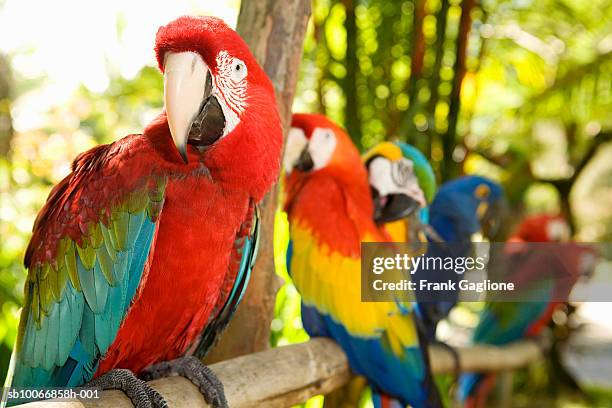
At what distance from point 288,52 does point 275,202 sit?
270 millimetres

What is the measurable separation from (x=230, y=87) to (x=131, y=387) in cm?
38

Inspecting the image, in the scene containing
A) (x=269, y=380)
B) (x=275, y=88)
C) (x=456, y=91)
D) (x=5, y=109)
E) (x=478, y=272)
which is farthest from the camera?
(x=5, y=109)

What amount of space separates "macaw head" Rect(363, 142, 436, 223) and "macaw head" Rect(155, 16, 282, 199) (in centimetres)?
45

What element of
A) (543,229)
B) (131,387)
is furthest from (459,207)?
(131,387)

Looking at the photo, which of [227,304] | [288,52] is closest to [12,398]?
[227,304]

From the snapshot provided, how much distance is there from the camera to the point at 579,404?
261cm

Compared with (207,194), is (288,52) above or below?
above

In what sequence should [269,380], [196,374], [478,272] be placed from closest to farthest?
1. [196,374]
2. [269,380]
3. [478,272]

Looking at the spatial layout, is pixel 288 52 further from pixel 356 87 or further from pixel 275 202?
pixel 356 87

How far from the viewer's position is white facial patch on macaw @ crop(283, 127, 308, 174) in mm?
1117

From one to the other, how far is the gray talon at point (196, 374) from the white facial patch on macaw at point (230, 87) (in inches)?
13.3

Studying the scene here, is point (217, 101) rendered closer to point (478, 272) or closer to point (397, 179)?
point (397, 179)

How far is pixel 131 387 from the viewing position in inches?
28.3

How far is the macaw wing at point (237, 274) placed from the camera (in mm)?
812
